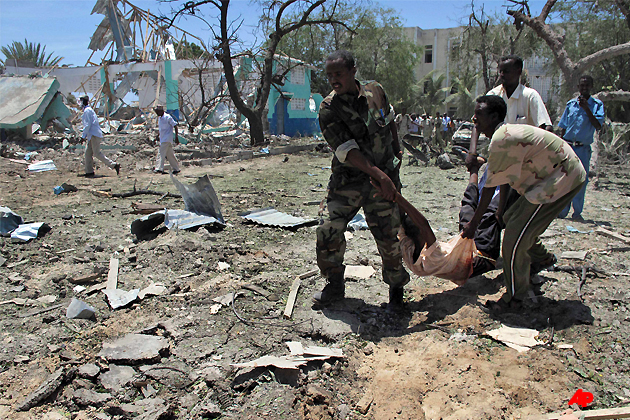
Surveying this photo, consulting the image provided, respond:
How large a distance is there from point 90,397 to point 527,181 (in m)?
2.69

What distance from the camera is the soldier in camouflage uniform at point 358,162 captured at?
2652 millimetres

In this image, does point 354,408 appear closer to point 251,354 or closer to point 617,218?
point 251,354

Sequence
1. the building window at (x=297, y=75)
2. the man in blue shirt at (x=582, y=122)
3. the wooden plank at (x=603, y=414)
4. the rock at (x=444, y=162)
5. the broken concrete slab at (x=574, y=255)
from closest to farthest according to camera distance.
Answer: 1. the wooden plank at (x=603, y=414)
2. the broken concrete slab at (x=574, y=255)
3. the man in blue shirt at (x=582, y=122)
4. the rock at (x=444, y=162)
5. the building window at (x=297, y=75)

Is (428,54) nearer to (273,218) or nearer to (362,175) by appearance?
(273,218)

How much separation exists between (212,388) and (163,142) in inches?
338

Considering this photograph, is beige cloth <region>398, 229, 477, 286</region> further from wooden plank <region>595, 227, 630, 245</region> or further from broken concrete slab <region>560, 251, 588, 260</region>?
wooden plank <region>595, 227, 630, 245</region>

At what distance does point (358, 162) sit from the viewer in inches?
104

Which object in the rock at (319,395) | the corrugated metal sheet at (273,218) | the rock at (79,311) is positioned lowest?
the rock at (319,395)

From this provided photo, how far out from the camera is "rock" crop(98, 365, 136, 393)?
222 cm

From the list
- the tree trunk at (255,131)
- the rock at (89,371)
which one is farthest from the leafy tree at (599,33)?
the rock at (89,371)

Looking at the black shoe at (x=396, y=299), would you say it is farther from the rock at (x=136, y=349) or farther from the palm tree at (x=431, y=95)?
the palm tree at (x=431, y=95)

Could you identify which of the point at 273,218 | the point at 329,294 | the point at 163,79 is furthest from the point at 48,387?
the point at 163,79

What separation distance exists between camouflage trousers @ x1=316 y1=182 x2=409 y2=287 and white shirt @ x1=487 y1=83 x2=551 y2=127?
1.60 meters

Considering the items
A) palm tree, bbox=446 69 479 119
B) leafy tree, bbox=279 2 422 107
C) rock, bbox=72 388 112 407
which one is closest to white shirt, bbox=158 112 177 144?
rock, bbox=72 388 112 407
